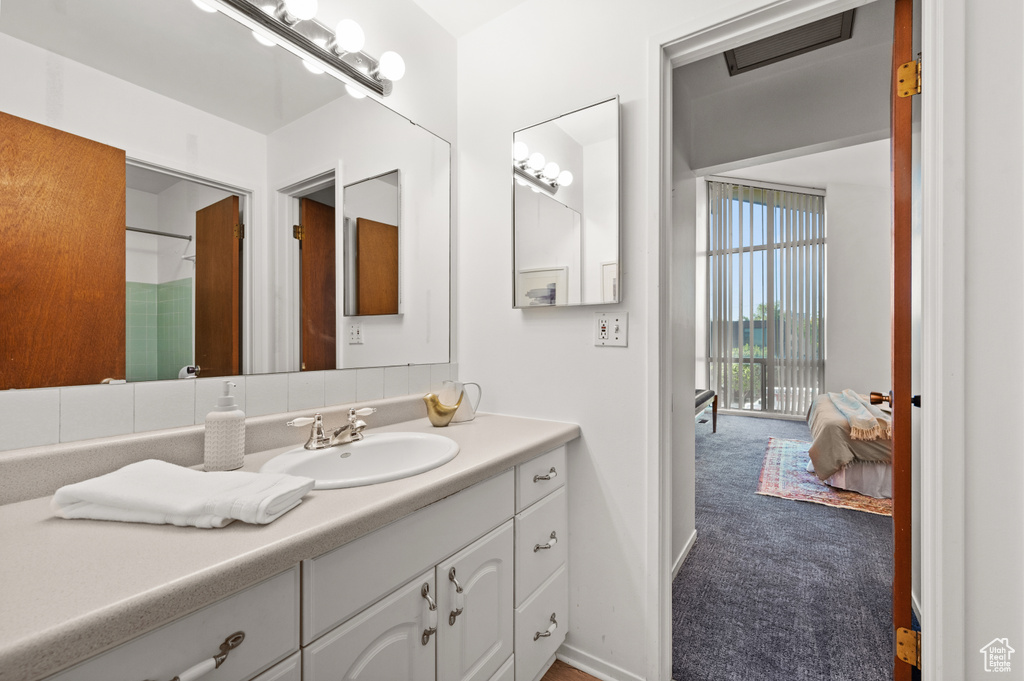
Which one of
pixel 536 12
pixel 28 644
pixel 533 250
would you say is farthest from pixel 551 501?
pixel 536 12

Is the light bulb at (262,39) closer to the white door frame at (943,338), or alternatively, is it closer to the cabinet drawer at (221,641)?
the cabinet drawer at (221,641)

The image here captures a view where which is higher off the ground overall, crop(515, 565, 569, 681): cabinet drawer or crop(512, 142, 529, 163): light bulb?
crop(512, 142, 529, 163): light bulb

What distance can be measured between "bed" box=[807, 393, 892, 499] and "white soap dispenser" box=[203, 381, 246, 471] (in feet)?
11.2

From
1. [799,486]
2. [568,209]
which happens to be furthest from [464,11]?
[799,486]

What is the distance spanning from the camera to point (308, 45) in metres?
1.33

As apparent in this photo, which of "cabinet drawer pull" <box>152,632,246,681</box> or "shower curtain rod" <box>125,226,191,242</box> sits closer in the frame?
"cabinet drawer pull" <box>152,632,246,681</box>

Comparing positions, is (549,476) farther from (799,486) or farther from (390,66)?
(799,486)

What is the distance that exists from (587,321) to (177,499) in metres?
1.18

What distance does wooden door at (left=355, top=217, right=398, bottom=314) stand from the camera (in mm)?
1518

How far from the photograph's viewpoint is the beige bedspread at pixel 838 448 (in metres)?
2.83

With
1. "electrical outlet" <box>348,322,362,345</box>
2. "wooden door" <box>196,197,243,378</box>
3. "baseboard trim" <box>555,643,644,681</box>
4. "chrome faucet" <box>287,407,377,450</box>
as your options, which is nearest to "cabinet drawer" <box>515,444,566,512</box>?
"chrome faucet" <box>287,407,377,450</box>

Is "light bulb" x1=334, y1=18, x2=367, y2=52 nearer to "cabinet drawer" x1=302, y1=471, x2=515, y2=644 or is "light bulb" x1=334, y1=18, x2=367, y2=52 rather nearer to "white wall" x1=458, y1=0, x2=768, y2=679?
"white wall" x1=458, y1=0, x2=768, y2=679

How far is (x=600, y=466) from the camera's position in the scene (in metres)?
1.48

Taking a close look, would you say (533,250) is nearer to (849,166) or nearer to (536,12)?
(536,12)
